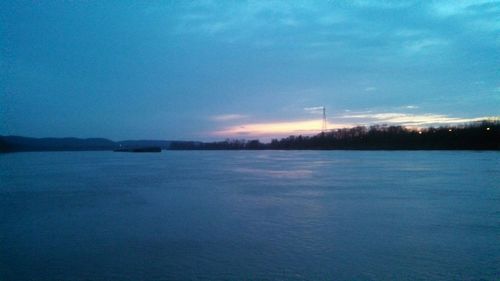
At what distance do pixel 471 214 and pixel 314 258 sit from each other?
424 cm

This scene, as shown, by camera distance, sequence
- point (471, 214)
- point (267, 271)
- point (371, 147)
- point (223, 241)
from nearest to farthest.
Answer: point (267, 271) → point (223, 241) → point (471, 214) → point (371, 147)

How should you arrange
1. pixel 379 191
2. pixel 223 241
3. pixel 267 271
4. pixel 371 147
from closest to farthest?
1. pixel 267 271
2. pixel 223 241
3. pixel 379 191
4. pixel 371 147

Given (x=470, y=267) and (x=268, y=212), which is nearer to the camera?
(x=470, y=267)

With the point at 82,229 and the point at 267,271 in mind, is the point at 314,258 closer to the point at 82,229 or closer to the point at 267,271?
the point at 267,271

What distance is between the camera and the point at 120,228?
21.2 feet

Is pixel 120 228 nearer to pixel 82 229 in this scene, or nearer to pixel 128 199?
pixel 82 229

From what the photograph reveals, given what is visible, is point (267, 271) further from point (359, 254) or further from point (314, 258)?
point (359, 254)

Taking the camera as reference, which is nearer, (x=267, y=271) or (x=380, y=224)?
(x=267, y=271)

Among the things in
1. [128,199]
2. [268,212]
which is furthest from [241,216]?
[128,199]

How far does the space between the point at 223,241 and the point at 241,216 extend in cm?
178

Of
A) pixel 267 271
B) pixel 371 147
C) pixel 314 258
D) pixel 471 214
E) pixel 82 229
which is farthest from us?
pixel 371 147

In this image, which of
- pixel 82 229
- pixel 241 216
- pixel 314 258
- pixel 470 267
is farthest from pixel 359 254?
pixel 82 229

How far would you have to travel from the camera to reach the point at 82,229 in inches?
252

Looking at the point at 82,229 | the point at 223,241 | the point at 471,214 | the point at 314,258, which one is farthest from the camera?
the point at 471,214
